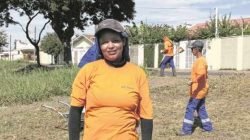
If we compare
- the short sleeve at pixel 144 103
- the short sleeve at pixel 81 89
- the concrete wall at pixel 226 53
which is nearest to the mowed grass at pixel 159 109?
the short sleeve at pixel 144 103

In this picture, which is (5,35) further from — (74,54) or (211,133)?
(211,133)

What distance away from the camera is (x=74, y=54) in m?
68.6

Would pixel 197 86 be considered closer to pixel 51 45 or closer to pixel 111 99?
pixel 111 99

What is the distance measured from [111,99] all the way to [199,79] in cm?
530

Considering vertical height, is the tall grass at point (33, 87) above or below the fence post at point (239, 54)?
below

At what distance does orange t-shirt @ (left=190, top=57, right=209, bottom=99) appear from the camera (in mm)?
8719

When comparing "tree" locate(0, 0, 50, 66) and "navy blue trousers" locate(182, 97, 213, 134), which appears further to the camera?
"tree" locate(0, 0, 50, 66)

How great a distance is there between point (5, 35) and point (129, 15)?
54.1 metres

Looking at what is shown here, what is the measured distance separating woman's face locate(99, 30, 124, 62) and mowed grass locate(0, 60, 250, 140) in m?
5.07

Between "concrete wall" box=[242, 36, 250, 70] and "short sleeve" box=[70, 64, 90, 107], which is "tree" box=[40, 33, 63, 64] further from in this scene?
"short sleeve" box=[70, 64, 90, 107]

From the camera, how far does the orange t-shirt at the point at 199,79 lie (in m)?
8.72

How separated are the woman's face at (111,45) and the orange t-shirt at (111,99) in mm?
78

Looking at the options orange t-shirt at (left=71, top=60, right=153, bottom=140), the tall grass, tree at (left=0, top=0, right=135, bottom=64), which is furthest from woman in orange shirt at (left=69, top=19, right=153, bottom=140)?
tree at (left=0, top=0, right=135, bottom=64)

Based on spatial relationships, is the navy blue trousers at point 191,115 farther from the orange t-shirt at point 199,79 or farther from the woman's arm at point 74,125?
the woman's arm at point 74,125
